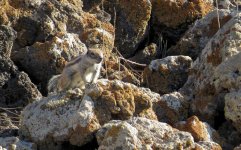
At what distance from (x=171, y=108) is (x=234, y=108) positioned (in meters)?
0.84

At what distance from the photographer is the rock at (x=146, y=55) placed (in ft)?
36.7

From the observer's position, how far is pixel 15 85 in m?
9.84

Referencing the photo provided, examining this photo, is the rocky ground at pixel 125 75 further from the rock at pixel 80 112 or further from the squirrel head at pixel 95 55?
the squirrel head at pixel 95 55

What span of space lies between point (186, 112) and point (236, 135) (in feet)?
2.59

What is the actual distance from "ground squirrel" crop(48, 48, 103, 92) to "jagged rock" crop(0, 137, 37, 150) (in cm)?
137

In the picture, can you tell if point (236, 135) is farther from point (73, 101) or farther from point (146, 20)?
point (146, 20)

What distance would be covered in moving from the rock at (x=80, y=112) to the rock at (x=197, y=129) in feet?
1.49

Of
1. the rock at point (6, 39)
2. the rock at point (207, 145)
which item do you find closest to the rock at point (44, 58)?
→ the rock at point (6, 39)

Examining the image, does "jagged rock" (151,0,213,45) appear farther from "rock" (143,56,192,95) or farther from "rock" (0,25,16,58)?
"rock" (0,25,16,58)

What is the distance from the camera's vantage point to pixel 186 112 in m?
8.95

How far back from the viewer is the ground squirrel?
9.38m

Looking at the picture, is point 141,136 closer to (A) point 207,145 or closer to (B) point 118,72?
(A) point 207,145

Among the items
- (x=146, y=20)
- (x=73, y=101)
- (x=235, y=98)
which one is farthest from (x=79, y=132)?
(x=146, y=20)

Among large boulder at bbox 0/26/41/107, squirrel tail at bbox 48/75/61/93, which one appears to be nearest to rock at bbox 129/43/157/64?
squirrel tail at bbox 48/75/61/93
